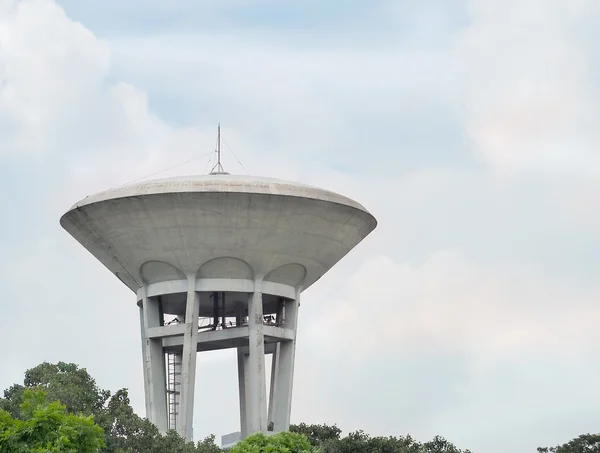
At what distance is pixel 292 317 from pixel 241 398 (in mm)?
5531

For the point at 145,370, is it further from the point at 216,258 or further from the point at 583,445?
the point at 583,445

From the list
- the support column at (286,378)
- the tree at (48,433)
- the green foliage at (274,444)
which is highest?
the support column at (286,378)

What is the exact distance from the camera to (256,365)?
5072 cm

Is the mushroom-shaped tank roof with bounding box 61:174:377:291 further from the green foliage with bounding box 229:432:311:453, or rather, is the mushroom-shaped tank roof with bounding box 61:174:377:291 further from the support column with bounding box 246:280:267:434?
the green foliage with bounding box 229:432:311:453

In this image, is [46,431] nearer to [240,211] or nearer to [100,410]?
[100,410]

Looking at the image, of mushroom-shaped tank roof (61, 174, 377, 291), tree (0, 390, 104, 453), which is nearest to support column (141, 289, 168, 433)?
mushroom-shaped tank roof (61, 174, 377, 291)

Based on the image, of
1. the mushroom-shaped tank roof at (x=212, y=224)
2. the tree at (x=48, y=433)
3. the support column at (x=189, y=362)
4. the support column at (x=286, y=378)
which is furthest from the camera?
the support column at (x=286, y=378)

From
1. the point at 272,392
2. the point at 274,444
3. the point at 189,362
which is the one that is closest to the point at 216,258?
the point at 189,362

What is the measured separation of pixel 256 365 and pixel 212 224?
6098 mm

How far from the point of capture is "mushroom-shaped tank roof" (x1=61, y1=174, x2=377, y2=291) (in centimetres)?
4794

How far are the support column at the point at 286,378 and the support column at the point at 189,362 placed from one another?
363 centimetres

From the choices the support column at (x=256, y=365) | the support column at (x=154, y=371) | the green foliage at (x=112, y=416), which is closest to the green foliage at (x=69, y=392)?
the green foliage at (x=112, y=416)

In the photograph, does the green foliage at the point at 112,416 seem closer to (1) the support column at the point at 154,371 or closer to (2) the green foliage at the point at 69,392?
(2) the green foliage at the point at 69,392

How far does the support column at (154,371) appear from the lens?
168 ft
